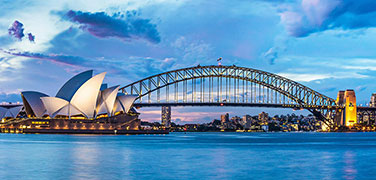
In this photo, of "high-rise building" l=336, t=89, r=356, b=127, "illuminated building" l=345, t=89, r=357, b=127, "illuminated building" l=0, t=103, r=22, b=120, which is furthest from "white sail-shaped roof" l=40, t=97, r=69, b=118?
"illuminated building" l=345, t=89, r=357, b=127

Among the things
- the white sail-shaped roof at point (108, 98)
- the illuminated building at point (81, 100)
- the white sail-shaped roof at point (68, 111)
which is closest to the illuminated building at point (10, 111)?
the illuminated building at point (81, 100)

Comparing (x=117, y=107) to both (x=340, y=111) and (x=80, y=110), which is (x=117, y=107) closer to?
(x=80, y=110)

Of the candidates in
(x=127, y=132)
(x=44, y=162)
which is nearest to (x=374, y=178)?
(x=44, y=162)

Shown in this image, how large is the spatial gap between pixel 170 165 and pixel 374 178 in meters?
11.0

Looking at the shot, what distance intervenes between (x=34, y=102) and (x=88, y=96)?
13.8 m

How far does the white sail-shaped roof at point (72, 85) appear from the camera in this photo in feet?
247

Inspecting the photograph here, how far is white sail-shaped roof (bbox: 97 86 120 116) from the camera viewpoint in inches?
3155

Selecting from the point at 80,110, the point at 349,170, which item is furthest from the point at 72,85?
the point at 349,170

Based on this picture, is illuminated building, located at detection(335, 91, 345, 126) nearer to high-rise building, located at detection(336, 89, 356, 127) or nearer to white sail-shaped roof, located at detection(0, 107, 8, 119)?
high-rise building, located at detection(336, 89, 356, 127)

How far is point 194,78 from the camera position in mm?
99312

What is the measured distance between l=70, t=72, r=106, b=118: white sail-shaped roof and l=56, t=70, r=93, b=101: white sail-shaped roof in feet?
2.86

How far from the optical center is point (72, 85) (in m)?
77.1

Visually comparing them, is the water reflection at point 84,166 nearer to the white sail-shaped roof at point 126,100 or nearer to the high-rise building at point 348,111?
the white sail-shaped roof at point 126,100

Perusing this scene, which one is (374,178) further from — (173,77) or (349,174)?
(173,77)
